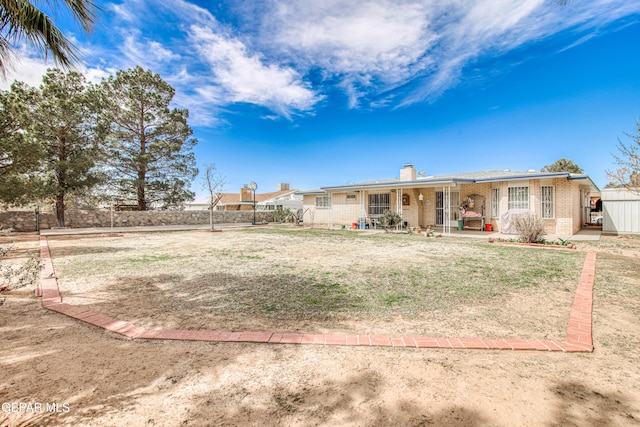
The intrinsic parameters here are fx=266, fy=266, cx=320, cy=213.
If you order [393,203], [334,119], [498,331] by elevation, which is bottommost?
[498,331]

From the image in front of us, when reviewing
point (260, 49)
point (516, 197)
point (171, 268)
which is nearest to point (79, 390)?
point (171, 268)

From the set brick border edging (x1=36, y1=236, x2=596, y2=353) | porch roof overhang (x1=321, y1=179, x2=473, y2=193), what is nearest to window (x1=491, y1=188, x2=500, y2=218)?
porch roof overhang (x1=321, y1=179, x2=473, y2=193)

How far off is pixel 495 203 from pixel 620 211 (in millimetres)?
5985

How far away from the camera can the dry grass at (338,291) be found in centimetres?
337

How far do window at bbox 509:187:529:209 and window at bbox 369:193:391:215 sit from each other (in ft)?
22.3

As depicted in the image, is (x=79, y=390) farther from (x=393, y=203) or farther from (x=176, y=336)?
(x=393, y=203)

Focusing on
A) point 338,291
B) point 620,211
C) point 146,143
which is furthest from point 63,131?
point 620,211

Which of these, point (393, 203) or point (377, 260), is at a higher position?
point (393, 203)

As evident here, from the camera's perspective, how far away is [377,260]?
292 inches

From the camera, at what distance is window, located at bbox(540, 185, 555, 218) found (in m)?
13.1

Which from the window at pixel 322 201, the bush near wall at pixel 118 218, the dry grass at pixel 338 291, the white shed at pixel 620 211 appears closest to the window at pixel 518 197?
the white shed at pixel 620 211

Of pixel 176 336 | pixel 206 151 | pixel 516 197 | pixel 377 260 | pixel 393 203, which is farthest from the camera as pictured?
pixel 206 151

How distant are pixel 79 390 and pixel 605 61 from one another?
58.1 ft

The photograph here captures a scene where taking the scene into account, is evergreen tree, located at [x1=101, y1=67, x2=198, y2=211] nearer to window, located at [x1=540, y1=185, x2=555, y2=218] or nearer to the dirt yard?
the dirt yard
